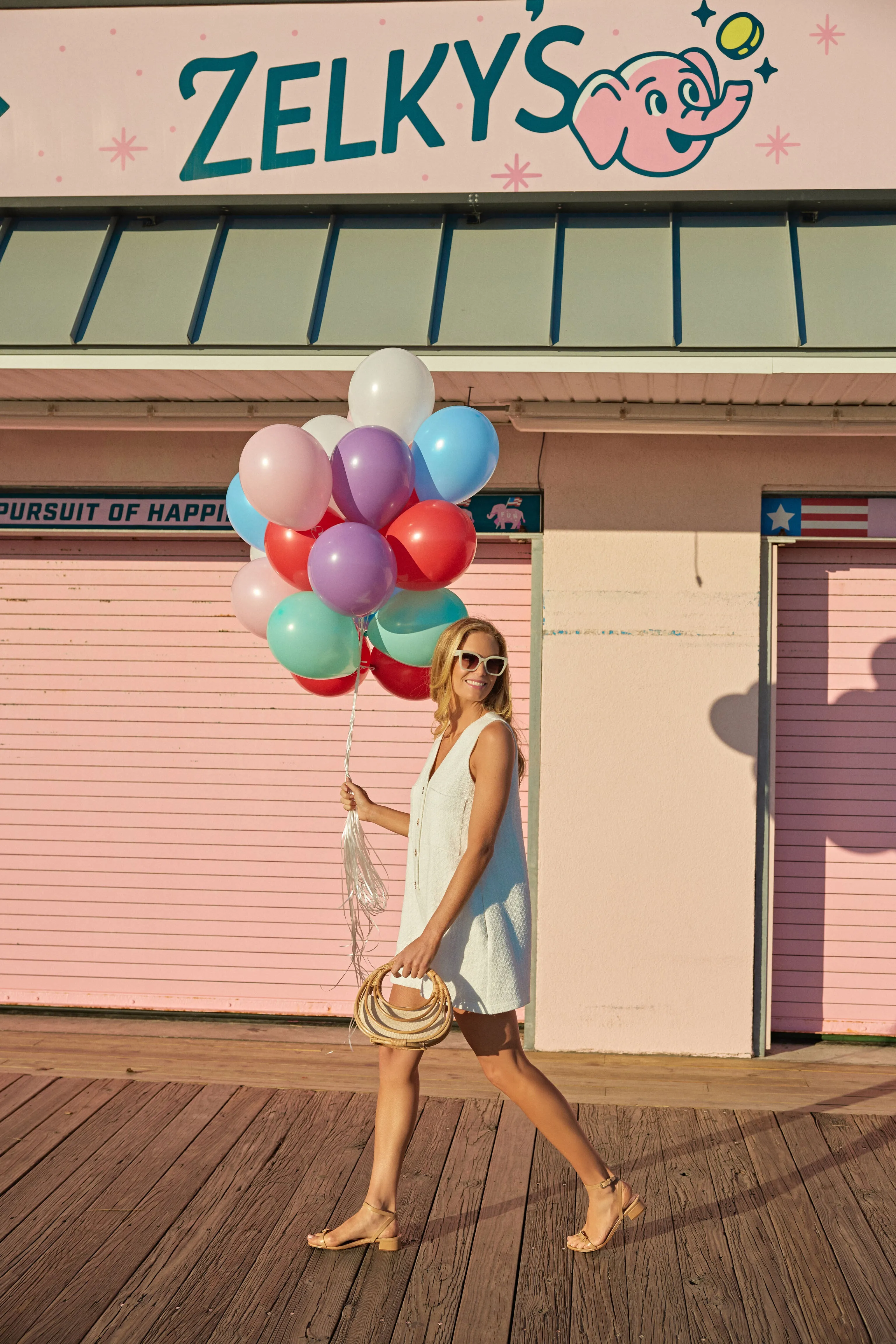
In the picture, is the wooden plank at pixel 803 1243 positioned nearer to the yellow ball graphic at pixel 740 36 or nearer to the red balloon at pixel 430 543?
the red balloon at pixel 430 543

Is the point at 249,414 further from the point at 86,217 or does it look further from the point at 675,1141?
the point at 675,1141

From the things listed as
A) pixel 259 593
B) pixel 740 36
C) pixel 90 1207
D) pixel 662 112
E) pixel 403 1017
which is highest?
pixel 740 36

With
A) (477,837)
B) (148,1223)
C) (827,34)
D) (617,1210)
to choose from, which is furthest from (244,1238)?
(827,34)

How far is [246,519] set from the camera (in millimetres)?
4129

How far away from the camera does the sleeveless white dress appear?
360 cm

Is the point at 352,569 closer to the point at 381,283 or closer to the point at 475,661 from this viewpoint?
the point at 475,661

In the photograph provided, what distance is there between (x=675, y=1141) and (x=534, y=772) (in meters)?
2.06

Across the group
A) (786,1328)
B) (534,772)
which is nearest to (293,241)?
(534,772)

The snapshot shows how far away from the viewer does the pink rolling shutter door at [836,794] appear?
6.27 meters

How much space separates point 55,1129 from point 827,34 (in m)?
5.99

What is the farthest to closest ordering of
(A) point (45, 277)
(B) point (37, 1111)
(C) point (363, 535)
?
(A) point (45, 277) → (B) point (37, 1111) → (C) point (363, 535)

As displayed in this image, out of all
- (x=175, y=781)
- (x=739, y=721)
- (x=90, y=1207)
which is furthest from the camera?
(x=175, y=781)

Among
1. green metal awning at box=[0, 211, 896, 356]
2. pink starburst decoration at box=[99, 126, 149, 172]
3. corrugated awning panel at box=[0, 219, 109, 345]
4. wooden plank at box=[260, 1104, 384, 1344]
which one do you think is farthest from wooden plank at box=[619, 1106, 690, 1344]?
pink starburst decoration at box=[99, 126, 149, 172]

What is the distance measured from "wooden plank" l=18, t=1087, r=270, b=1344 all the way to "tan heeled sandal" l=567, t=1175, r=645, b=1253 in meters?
1.41
